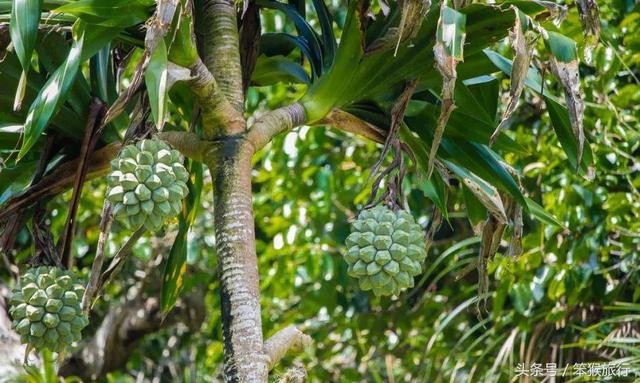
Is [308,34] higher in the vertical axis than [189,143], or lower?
higher

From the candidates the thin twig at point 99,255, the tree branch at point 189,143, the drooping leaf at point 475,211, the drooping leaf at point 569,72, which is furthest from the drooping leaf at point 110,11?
the drooping leaf at point 475,211

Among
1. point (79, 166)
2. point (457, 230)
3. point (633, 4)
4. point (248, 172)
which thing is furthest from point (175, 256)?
point (457, 230)

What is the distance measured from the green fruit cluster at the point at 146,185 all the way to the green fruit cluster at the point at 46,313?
0.94ft

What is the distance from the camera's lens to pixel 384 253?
1.52 meters

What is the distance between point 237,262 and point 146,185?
22 cm

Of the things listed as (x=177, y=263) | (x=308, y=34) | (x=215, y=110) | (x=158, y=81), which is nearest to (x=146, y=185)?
(x=158, y=81)

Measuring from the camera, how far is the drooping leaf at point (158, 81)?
1368 mm

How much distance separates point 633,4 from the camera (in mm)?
3744

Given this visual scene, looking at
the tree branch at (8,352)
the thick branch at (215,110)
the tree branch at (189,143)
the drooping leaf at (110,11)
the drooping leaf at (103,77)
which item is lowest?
the tree branch at (8,352)

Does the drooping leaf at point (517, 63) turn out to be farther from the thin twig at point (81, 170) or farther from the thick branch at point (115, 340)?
the thick branch at point (115, 340)

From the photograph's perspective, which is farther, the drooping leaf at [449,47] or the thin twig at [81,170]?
the thin twig at [81,170]

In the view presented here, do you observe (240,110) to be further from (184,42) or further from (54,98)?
(54,98)

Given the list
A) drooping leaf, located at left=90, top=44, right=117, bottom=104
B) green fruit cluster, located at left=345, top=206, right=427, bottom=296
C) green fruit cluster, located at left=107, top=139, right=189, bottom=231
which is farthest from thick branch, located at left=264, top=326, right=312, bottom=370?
drooping leaf, located at left=90, top=44, right=117, bottom=104

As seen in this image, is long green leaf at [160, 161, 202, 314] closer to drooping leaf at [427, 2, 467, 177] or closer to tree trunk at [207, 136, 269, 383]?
tree trunk at [207, 136, 269, 383]
